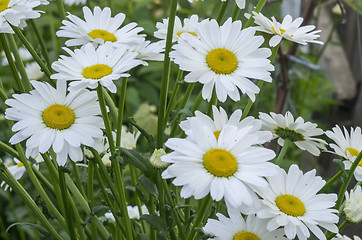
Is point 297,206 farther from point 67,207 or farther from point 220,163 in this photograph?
point 67,207

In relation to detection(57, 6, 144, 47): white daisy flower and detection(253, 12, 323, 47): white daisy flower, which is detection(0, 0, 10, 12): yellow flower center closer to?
detection(57, 6, 144, 47): white daisy flower

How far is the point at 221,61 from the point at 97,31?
139mm

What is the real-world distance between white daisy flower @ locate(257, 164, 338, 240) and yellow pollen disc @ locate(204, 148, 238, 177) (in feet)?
0.10

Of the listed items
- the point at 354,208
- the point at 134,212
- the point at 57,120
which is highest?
the point at 57,120

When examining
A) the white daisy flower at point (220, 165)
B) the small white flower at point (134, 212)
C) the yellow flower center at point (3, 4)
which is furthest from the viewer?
the small white flower at point (134, 212)

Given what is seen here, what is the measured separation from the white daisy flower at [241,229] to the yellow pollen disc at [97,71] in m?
0.14

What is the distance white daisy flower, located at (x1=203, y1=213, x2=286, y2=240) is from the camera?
0.43 meters

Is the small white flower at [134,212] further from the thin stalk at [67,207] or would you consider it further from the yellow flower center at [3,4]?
the yellow flower center at [3,4]

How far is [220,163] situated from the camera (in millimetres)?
391

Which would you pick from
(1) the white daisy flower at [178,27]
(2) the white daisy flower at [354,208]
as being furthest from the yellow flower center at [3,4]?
(2) the white daisy flower at [354,208]

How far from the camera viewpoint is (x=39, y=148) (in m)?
0.42

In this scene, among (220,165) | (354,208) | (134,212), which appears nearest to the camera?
(220,165)

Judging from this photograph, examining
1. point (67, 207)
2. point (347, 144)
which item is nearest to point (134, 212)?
point (67, 207)

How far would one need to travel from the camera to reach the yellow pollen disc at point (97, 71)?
0.44 meters
